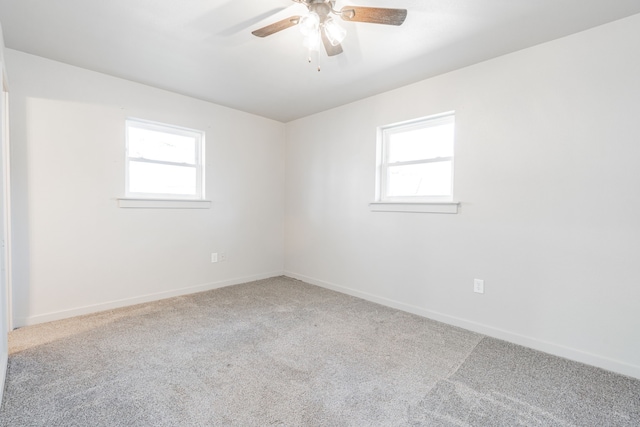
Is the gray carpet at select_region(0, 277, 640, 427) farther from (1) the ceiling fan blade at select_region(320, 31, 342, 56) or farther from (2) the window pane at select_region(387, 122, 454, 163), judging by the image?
(1) the ceiling fan blade at select_region(320, 31, 342, 56)

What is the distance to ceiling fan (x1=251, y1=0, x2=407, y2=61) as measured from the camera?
1624mm

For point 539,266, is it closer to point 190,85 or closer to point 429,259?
point 429,259

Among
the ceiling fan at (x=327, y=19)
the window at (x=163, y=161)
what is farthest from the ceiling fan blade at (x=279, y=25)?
the window at (x=163, y=161)

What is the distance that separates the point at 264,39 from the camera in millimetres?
2270

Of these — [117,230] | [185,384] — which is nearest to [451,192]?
[185,384]

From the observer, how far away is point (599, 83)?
80.4 inches

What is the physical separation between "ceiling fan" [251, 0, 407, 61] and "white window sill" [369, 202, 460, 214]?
164cm

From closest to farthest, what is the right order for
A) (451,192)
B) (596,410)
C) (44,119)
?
(596,410) → (44,119) → (451,192)

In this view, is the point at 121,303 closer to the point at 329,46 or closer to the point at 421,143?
the point at 329,46

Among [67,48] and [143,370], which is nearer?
[143,370]

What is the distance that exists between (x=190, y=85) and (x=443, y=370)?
3.40 m

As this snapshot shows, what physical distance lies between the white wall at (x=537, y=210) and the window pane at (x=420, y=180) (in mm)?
182

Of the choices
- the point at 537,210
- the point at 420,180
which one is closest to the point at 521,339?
the point at 537,210

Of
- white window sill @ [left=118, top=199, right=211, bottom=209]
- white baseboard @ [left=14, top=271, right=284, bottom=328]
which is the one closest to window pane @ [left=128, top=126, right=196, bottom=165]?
white window sill @ [left=118, top=199, right=211, bottom=209]
